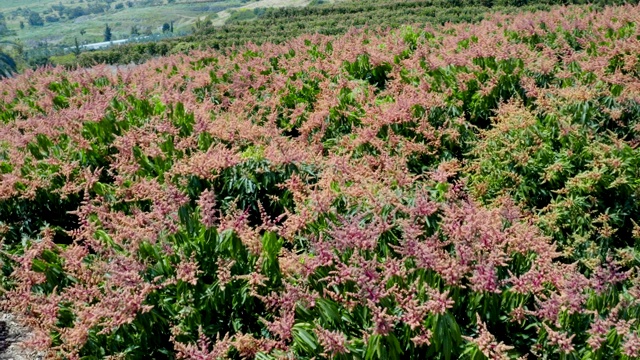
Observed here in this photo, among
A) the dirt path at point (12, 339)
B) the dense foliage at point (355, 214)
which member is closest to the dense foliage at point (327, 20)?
the dense foliage at point (355, 214)

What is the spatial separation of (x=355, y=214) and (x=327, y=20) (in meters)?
34.2

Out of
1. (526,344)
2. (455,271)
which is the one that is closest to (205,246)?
(455,271)

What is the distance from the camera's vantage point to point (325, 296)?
3996 mm

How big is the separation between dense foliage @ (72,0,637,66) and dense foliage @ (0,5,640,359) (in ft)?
66.3

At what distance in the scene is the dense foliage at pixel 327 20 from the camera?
29.8m

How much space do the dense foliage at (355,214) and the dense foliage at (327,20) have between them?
20.2 metres

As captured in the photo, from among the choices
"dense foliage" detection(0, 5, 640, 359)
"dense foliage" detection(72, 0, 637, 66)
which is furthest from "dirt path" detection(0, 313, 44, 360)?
"dense foliage" detection(72, 0, 637, 66)

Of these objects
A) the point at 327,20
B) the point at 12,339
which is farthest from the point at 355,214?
the point at 327,20

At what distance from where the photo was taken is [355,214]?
16.0 ft

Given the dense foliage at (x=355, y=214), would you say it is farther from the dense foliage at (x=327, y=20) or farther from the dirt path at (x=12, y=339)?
the dense foliage at (x=327, y=20)

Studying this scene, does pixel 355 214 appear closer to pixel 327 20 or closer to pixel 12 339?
pixel 12 339

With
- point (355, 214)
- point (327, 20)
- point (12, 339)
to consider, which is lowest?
point (12, 339)

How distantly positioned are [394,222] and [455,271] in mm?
997

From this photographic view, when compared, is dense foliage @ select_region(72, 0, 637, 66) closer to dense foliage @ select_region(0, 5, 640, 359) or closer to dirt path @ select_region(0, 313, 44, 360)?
dense foliage @ select_region(0, 5, 640, 359)
